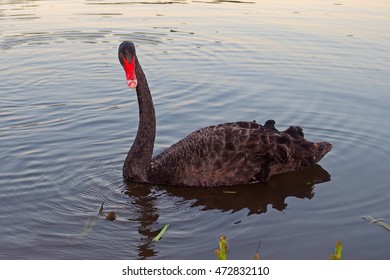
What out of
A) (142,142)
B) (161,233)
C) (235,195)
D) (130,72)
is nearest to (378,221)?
(235,195)

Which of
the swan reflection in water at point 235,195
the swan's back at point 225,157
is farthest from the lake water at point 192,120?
the swan's back at point 225,157

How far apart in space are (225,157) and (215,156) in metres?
0.09

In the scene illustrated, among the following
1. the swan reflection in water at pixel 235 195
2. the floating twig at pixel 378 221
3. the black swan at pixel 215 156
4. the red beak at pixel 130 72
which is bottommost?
the swan reflection in water at pixel 235 195

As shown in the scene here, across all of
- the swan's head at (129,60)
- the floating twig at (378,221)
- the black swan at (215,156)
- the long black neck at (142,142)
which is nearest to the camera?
the floating twig at (378,221)

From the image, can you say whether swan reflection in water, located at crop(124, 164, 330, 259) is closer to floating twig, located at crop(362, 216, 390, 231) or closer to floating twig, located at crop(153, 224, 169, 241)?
floating twig, located at crop(153, 224, 169, 241)

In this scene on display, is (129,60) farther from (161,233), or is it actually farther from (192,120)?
(192,120)

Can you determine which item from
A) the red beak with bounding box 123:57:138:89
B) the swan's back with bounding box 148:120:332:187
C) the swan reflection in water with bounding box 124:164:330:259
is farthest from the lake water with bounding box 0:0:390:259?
the red beak with bounding box 123:57:138:89

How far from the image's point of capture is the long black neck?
21.7 ft

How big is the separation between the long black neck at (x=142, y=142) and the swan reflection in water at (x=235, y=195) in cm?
12

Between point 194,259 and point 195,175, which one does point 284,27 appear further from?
point 194,259

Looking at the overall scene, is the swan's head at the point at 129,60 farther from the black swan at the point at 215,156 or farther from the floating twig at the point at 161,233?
the floating twig at the point at 161,233

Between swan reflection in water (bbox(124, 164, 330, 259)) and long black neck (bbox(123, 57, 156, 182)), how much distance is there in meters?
0.12

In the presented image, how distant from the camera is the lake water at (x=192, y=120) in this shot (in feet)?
17.5
